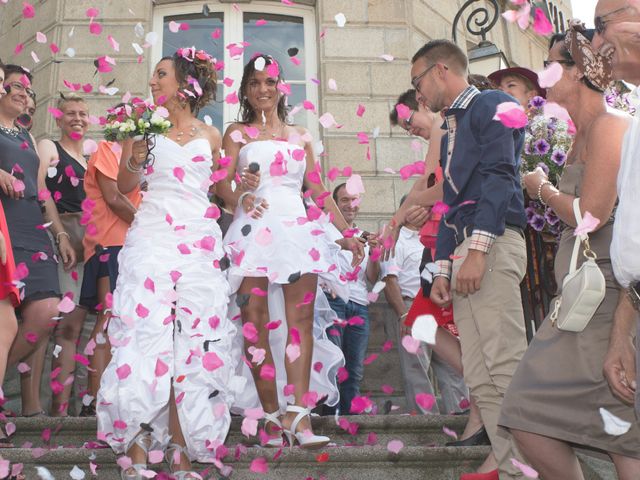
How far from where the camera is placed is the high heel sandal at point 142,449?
3.83 meters

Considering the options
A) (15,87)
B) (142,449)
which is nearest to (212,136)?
(15,87)

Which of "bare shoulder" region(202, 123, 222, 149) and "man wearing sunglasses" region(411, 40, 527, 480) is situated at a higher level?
"bare shoulder" region(202, 123, 222, 149)

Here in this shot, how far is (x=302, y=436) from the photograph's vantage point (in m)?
4.16

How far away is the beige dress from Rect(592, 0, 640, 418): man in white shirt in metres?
0.11

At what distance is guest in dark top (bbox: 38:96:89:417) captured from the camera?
5.20 m

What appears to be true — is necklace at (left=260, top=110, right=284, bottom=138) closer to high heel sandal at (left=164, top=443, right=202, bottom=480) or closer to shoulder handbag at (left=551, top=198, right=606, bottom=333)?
high heel sandal at (left=164, top=443, right=202, bottom=480)

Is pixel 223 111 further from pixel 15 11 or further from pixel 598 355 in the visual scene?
pixel 598 355

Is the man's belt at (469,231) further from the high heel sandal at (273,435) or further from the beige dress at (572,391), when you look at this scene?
the high heel sandal at (273,435)

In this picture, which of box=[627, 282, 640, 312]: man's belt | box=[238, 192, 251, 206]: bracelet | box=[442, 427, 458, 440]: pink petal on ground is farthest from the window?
box=[627, 282, 640, 312]: man's belt

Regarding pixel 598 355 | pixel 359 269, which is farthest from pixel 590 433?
pixel 359 269

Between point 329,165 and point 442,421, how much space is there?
3938 mm

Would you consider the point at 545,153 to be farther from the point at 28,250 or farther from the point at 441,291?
the point at 28,250

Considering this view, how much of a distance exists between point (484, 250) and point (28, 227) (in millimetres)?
2760

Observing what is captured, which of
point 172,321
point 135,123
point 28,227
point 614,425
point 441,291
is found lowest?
point 614,425
